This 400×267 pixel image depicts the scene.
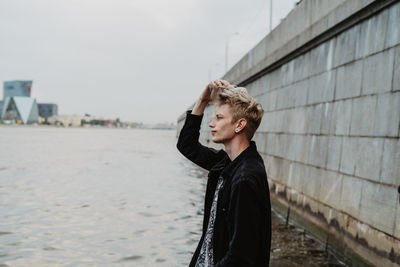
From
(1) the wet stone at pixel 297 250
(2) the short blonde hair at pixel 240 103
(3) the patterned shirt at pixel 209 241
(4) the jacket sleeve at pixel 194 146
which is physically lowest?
(1) the wet stone at pixel 297 250

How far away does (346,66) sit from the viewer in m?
6.80

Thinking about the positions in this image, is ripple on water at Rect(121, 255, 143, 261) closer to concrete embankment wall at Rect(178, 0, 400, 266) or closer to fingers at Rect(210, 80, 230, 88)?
concrete embankment wall at Rect(178, 0, 400, 266)

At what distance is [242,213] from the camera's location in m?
1.96

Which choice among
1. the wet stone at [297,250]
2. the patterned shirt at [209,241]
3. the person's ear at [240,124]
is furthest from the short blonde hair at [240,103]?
the wet stone at [297,250]

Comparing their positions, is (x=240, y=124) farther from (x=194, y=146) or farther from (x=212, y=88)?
(x=194, y=146)

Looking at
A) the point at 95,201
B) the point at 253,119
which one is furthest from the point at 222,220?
the point at 95,201

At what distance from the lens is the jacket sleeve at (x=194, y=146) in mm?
2639

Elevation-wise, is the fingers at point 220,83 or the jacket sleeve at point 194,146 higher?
the fingers at point 220,83

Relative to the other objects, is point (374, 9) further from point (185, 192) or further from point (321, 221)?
point (185, 192)

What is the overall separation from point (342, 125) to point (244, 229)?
5.17m

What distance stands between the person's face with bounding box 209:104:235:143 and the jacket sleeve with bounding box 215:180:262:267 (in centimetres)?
37

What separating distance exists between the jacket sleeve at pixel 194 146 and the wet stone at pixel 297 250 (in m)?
4.11

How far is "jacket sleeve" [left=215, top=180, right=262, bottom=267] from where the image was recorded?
1.96 metres

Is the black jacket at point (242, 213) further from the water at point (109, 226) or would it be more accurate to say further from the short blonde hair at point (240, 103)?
the water at point (109, 226)
